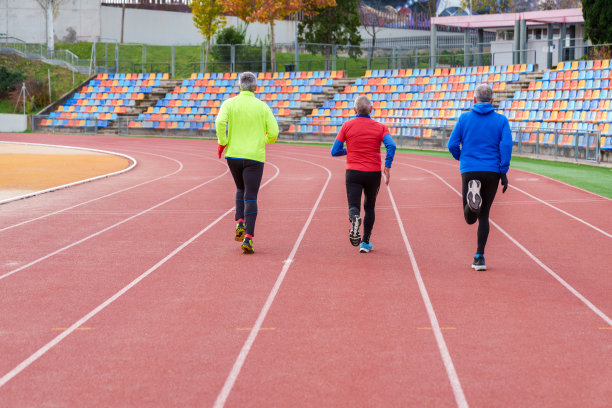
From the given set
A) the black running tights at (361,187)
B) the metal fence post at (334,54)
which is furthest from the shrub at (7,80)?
the black running tights at (361,187)

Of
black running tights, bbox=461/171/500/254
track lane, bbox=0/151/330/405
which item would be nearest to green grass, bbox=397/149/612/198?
black running tights, bbox=461/171/500/254

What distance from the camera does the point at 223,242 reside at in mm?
Result: 10250

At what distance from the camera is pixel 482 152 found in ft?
27.2

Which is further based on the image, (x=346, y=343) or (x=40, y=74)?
(x=40, y=74)

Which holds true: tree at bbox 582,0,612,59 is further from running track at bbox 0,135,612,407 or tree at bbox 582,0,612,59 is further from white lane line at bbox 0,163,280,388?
white lane line at bbox 0,163,280,388

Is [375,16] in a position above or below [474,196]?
above

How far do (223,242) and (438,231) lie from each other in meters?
3.02

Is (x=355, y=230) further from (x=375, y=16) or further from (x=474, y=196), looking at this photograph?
(x=375, y=16)

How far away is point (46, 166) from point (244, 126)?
50.5 ft

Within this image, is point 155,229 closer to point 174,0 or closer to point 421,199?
point 421,199

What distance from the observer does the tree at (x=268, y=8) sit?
49.8 meters

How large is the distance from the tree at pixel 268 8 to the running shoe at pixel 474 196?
39746 millimetres

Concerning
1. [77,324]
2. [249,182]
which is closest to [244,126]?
[249,182]

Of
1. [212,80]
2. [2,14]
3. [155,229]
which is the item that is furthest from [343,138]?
[2,14]
